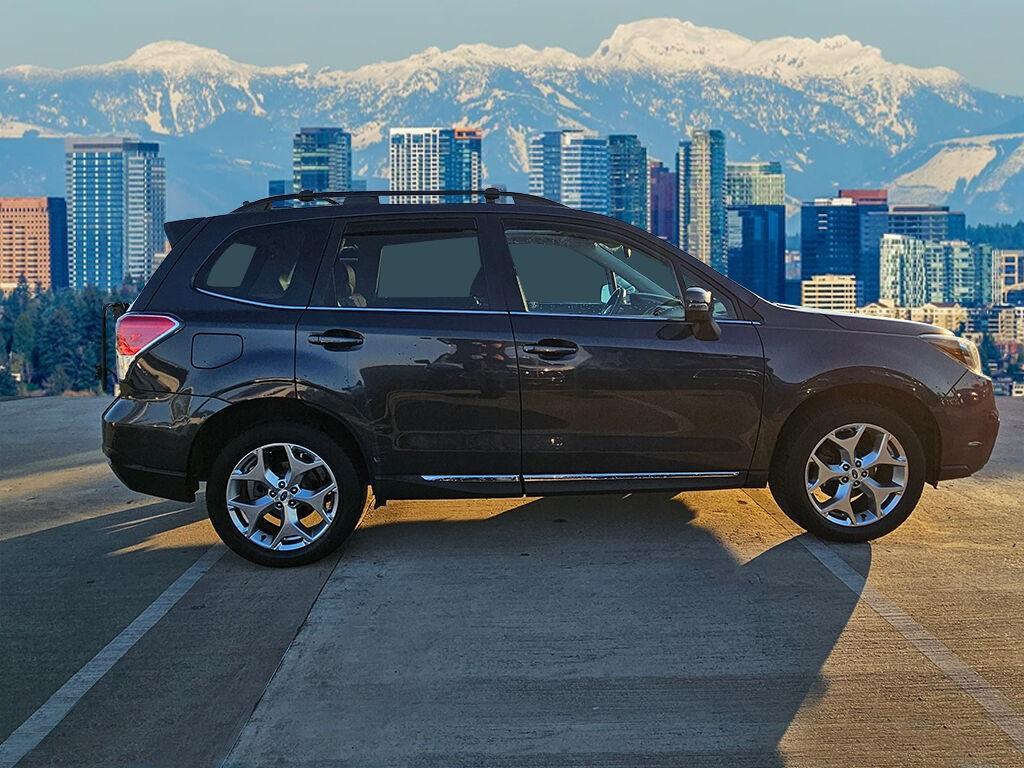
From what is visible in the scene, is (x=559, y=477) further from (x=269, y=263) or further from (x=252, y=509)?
(x=269, y=263)

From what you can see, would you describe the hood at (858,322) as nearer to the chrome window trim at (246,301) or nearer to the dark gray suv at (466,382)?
the dark gray suv at (466,382)

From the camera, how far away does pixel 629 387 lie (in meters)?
6.59

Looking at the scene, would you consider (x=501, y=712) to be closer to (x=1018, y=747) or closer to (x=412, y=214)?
(x=1018, y=747)

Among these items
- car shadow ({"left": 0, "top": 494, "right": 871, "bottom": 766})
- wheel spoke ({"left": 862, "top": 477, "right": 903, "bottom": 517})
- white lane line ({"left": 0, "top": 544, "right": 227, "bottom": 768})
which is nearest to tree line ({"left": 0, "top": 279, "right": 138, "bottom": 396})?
car shadow ({"left": 0, "top": 494, "right": 871, "bottom": 766})

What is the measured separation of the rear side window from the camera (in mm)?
6629

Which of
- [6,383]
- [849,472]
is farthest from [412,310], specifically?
[6,383]

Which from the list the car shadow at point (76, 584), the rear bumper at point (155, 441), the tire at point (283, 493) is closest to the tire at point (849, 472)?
the tire at point (283, 493)

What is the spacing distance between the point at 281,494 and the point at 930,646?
9.89 feet

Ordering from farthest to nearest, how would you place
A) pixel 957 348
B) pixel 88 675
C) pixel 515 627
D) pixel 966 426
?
pixel 957 348
pixel 966 426
pixel 515 627
pixel 88 675

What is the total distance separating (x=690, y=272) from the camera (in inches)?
266

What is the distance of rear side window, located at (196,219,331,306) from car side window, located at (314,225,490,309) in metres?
0.10

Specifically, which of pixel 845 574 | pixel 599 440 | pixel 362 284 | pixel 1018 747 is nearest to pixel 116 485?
pixel 362 284

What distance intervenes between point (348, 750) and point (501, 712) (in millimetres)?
558

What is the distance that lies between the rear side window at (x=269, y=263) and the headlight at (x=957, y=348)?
309 cm
